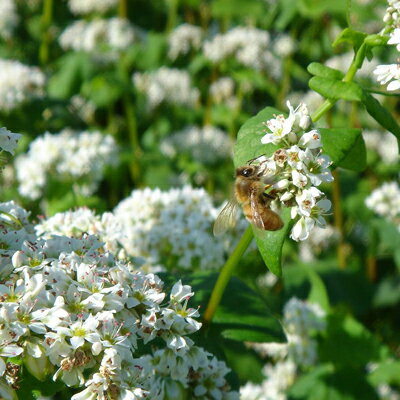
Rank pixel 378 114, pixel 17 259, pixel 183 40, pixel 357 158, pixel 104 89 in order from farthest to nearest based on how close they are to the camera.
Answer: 1. pixel 183 40
2. pixel 104 89
3. pixel 357 158
4. pixel 378 114
5. pixel 17 259

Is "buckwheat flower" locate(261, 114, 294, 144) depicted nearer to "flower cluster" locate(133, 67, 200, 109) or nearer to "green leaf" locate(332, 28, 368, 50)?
"green leaf" locate(332, 28, 368, 50)

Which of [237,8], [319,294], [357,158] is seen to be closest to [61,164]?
[319,294]

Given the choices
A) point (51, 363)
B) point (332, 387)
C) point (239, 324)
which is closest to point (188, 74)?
point (332, 387)

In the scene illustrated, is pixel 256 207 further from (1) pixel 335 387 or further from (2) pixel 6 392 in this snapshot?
(1) pixel 335 387

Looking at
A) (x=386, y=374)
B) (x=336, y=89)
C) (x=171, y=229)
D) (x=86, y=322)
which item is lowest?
(x=86, y=322)

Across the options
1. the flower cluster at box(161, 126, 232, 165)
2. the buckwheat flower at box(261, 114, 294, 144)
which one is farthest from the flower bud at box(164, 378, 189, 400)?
the flower cluster at box(161, 126, 232, 165)

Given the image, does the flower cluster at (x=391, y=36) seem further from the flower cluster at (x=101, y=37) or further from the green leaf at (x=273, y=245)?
the flower cluster at (x=101, y=37)

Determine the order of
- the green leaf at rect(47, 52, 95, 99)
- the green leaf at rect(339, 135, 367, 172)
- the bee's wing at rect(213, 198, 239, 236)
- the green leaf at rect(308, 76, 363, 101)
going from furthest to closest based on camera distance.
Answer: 1. the green leaf at rect(47, 52, 95, 99)
2. the bee's wing at rect(213, 198, 239, 236)
3. the green leaf at rect(339, 135, 367, 172)
4. the green leaf at rect(308, 76, 363, 101)
